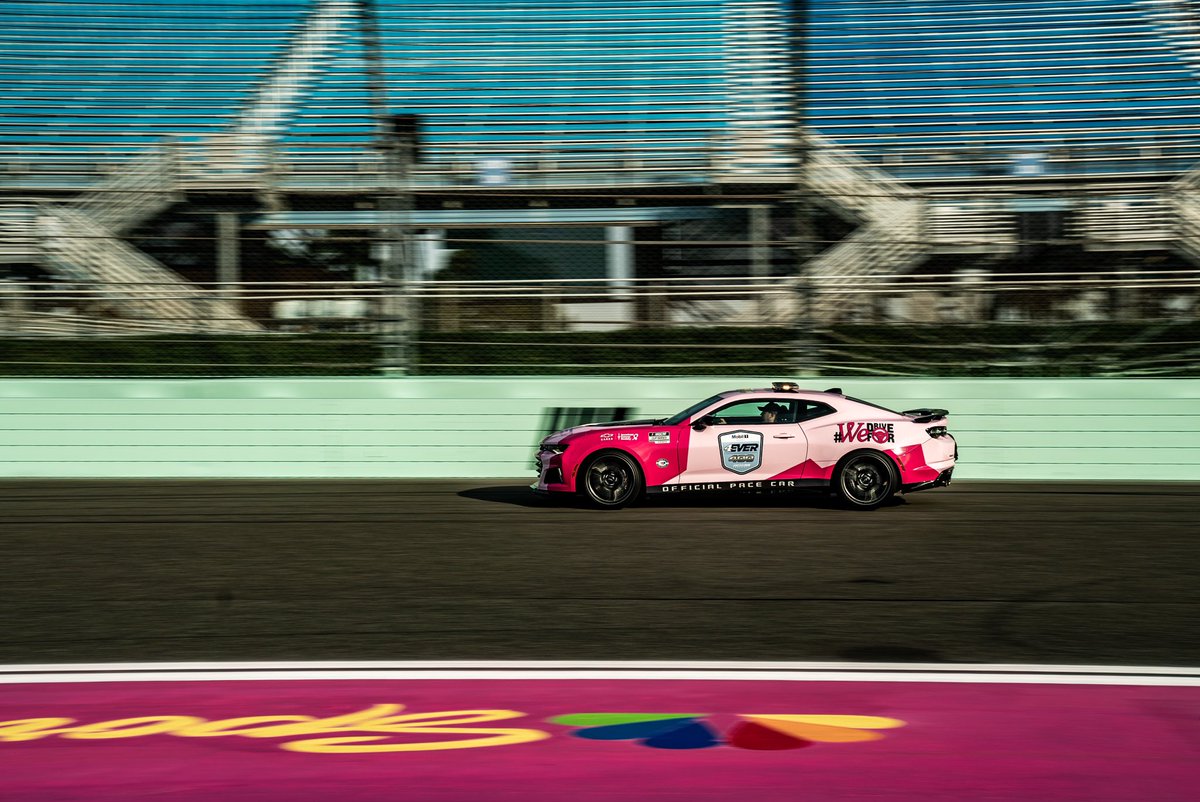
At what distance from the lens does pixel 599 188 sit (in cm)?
1417

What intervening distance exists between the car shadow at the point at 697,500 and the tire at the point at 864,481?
18cm

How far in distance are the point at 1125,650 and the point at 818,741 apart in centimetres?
190

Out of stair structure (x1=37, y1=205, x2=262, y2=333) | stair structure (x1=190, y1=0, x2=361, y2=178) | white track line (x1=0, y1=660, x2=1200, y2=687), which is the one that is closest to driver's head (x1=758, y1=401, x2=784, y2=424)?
white track line (x1=0, y1=660, x2=1200, y2=687)

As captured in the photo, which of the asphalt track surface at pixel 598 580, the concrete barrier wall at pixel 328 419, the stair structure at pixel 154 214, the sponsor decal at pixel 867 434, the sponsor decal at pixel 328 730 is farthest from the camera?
the stair structure at pixel 154 214

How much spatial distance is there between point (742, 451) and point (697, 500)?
3.38 ft

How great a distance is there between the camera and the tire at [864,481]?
32.9 feet

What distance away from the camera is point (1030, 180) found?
13906mm

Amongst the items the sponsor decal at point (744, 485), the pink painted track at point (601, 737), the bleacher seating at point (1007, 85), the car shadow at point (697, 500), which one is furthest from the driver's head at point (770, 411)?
the pink painted track at point (601, 737)

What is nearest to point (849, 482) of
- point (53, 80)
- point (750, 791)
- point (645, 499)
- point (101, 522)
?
point (645, 499)

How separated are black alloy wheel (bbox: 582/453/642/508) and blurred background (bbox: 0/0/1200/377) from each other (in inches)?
130

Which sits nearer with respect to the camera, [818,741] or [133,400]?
[818,741]

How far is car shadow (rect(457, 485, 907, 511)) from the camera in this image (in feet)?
34.1

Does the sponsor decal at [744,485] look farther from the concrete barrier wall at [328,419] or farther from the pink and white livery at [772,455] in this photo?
the concrete barrier wall at [328,419]

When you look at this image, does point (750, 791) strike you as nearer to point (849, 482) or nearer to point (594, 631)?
point (594, 631)
